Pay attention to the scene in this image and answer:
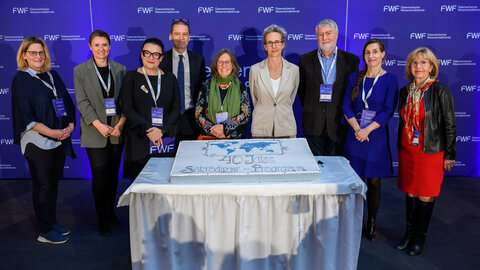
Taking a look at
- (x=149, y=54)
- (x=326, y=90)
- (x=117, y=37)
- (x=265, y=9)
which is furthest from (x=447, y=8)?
(x=117, y=37)

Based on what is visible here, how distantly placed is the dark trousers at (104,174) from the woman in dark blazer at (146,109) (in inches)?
11.2

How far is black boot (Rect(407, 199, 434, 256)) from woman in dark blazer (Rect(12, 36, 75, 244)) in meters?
2.79

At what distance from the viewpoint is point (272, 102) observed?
325 centimetres

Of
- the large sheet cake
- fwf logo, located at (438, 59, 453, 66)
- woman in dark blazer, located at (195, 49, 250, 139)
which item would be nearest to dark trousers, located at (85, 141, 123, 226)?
woman in dark blazer, located at (195, 49, 250, 139)

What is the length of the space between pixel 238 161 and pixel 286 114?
111cm

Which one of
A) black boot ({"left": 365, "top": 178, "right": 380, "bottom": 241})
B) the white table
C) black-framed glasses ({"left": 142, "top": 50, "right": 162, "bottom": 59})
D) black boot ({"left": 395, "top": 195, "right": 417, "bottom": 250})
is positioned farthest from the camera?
black boot ({"left": 365, "top": 178, "right": 380, "bottom": 241})

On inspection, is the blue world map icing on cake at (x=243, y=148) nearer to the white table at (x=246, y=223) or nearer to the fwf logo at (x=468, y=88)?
the white table at (x=246, y=223)

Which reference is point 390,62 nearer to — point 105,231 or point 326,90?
point 326,90

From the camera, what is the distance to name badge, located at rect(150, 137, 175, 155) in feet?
10.2

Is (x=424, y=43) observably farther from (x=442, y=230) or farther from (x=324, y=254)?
(x=324, y=254)

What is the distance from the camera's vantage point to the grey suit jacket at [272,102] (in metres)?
3.23

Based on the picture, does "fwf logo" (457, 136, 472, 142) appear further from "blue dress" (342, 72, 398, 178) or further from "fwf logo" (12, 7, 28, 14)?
"fwf logo" (12, 7, 28, 14)

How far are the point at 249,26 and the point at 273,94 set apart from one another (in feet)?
5.90

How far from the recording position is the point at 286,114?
327 centimetres
